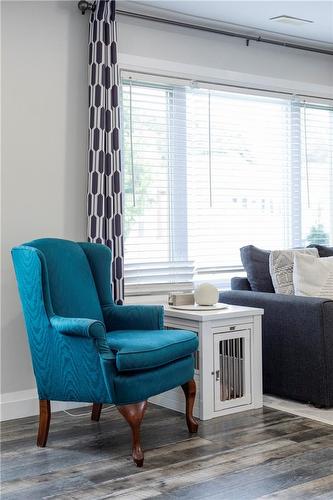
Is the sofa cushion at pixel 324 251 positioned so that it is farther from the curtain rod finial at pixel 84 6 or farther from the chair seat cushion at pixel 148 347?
the curtain rod finial at pixel 84 6

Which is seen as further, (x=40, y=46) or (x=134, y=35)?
(x=134, y=35)

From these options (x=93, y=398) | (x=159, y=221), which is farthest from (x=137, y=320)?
(x=159, y=221)

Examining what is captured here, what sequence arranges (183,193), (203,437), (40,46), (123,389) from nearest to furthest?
(123,389), (203,437), (40,46), (183,193)

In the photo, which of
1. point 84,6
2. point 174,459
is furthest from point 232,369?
point 84,6

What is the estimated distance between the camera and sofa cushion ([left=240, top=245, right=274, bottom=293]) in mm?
4461

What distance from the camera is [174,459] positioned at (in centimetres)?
306

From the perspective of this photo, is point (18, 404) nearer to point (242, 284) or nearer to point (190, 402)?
point (190, 402)

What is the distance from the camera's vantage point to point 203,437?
3.38m

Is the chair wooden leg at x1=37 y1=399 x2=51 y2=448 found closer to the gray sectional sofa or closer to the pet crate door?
the pet crate door

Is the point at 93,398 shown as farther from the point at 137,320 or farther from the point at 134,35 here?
the point at 134,35

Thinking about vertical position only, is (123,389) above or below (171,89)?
below

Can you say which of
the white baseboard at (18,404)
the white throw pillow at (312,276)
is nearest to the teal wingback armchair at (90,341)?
the white baseboard at (18,404)

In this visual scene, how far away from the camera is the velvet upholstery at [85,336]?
304 centimetres

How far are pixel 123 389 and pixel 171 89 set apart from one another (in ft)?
7.58
